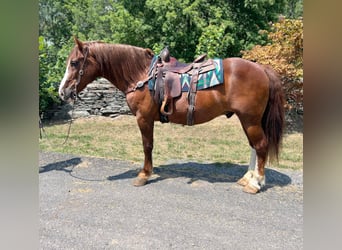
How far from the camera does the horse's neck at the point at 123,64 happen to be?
347 centimetres

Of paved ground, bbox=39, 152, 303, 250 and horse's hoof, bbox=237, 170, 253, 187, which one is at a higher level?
horse's hoof, bbox=237, 170, 253, 187

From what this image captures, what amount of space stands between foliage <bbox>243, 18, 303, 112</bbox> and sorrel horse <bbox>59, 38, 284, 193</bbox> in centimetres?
291

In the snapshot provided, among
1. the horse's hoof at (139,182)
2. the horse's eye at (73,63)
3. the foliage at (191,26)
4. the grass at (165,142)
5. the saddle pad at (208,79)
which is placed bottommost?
the grass at (165,142)

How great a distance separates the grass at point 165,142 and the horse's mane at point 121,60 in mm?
1535

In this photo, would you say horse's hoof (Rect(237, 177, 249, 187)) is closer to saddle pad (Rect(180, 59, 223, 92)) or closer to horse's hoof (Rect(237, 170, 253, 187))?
horse's hoof (Rect(237, 170, 253, 187))

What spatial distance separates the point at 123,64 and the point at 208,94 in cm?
104

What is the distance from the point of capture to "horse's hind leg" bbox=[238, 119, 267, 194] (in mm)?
3217

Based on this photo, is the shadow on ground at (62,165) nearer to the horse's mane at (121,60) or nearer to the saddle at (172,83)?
the horse's mane at (121,60)

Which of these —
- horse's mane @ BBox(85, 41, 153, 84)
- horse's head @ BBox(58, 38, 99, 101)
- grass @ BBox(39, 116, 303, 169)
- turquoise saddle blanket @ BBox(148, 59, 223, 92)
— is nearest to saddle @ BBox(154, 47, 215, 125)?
turquoise saddle blanket @ BBox(148, 59, 223, 92)

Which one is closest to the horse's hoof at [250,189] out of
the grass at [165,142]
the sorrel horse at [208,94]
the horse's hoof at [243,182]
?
the sorrel horse at [208,94]

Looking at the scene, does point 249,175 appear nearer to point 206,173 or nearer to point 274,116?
point 206,173
